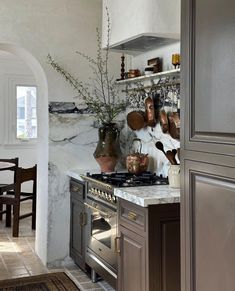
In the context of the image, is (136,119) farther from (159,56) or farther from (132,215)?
(132,215)

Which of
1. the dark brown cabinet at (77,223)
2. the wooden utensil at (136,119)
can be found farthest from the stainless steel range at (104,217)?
the wooden utensil at (136,119)

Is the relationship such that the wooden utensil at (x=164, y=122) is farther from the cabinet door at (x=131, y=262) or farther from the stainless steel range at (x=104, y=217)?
the cabinet door at (x=131, y=262)

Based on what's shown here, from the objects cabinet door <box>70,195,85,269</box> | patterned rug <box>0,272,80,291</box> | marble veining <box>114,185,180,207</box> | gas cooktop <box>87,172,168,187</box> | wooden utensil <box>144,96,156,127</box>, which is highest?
wooden utensil <box>144,96,156,127</box>

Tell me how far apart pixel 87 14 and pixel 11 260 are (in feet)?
8.52

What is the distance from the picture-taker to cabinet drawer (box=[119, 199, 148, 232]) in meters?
2.54

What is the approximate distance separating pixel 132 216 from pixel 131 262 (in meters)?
0.31

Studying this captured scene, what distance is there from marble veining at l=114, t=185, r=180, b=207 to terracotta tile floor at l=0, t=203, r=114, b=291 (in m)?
1.11

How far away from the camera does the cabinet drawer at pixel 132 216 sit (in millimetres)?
2535

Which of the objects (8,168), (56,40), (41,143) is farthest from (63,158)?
(8,168)

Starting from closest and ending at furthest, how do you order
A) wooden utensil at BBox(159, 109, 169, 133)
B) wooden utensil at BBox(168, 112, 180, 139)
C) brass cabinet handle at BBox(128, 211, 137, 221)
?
brass cabinet handle at BBox(128, 211, 137, 221) < wooden utensil at BBox(168, 112, 180, 139) < wooden utensil at BBox(159, 109, 169, 133)

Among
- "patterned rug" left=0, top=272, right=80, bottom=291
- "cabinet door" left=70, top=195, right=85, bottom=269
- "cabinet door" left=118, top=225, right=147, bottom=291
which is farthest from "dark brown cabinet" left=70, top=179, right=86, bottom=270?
"cabinet door" left=118, top=225, right=147, bottom=291

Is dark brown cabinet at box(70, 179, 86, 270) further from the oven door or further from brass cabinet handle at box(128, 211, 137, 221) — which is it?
brass cabinet handle at box(128, 211, 137, 221)

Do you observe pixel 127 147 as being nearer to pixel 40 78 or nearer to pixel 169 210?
pixel 40 78

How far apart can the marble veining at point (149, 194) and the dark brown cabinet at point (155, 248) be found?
4cm
